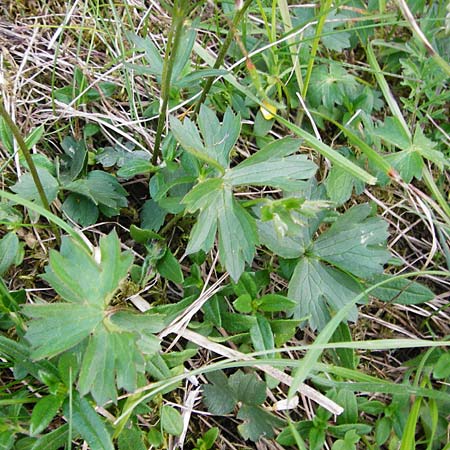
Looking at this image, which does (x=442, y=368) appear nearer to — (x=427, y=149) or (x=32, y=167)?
(x=427, y=149)

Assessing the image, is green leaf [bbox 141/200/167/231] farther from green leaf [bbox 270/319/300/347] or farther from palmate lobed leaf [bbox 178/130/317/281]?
green leaf [bbox 270/319/300/347]

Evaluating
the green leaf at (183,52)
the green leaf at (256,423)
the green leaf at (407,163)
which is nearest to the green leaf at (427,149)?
the green leaf at (407,163)

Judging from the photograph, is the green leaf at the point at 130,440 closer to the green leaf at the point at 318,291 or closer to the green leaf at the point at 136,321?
the green leaf at the point at 136,321

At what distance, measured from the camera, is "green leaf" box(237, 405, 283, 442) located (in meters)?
1.86

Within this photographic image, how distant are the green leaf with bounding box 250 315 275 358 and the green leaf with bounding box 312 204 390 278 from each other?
295 mm

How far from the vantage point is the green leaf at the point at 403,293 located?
6.86 ft

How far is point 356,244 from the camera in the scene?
196 centimetres

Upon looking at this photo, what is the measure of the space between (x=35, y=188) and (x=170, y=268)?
1.68 feet

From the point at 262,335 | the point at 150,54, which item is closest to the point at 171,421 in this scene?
the point at 262,335

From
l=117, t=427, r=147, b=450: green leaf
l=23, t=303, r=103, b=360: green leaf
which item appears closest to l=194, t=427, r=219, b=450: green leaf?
l=117, t=427, r=147, b=450: green leaf

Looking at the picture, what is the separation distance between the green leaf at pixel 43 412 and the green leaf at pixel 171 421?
13.1 inches

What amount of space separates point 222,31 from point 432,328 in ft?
4.67

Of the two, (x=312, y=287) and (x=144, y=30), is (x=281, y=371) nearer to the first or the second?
(x=312, y=287)

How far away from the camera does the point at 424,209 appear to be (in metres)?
2.21
